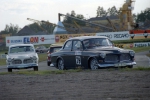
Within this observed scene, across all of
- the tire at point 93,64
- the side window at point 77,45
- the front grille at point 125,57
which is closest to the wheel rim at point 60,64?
the side window at point 77,45

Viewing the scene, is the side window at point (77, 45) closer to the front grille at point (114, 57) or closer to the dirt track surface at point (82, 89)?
the front grille at point (114, 57)

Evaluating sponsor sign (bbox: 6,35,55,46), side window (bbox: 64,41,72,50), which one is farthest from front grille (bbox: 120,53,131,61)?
sponsor sign (bbox: 6,35,55,46)

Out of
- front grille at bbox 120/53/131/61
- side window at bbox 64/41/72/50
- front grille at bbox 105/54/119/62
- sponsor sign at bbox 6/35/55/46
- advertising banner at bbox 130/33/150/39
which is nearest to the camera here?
front grille at bbox 105/54/119/62

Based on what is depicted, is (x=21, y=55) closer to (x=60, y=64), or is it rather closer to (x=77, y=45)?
(x=60, y=64)

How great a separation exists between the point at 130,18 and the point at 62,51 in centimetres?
5527

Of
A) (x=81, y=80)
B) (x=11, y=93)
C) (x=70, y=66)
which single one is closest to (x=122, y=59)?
(x=70, y=66)

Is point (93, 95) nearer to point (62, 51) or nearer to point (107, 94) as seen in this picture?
point (107, 94)

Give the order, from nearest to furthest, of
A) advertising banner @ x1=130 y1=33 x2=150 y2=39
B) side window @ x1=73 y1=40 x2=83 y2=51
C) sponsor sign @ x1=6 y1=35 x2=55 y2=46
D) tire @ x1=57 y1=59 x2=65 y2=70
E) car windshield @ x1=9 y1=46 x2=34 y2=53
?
side window @ x1=73 y1=40 x2=83 y2=51 → tire @ x1=57 y1=59 x2=65 y2=70 → car windshield @ x1=9 y1=46 x2=34 y2=53 → advertising banner @ x1=130 y1=33 x2=150 y2=39 → sponsor sign @ x1=6 y1=35 x2=55 y2=46

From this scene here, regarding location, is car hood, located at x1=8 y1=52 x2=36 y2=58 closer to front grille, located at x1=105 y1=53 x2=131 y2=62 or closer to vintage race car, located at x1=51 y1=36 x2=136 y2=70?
vintage race car, located at x1=51 y1=36 x2=136 y2=70

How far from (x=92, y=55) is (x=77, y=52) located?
1.24m

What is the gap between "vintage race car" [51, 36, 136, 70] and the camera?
1670 centimetres

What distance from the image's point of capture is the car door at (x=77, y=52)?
58.2 feet

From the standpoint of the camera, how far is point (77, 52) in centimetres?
1795

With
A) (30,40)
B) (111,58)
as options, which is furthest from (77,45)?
(30,40)
